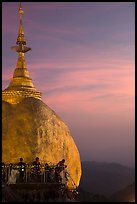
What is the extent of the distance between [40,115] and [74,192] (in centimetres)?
617

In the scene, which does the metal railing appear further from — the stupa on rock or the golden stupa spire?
the golden stupa spire

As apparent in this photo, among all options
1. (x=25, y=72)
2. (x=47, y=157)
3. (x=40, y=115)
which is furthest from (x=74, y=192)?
(x=25, y=72)

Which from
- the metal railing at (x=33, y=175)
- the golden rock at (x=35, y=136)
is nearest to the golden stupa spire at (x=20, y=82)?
the golden rock at (x=35, y=136)

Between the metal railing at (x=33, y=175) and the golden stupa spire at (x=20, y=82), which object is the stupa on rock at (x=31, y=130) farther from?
the metal railing at (x=33, y=175)

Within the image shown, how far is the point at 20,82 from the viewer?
26312 millimetres

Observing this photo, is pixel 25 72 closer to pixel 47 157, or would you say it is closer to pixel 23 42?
pixel 23 42

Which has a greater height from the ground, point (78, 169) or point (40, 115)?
point (40, 115)

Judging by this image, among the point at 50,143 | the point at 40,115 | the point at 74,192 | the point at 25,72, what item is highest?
the point at 25,72

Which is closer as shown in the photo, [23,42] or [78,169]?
[78,169]

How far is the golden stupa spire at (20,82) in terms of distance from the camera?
83.2 feet

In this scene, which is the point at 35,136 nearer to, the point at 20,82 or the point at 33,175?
the point at 20,82

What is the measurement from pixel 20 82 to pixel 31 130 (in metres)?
3.96

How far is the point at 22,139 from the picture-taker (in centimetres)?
2311

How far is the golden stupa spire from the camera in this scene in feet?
83.2
